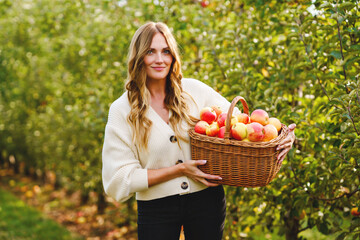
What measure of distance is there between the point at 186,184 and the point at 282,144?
1.80ft

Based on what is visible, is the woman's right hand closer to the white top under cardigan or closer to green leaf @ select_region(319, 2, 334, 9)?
the white top under cardigan

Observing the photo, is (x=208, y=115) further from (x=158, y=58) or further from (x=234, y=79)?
(x=234, y=79)

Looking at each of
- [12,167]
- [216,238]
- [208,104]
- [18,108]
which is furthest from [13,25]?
[216,238]

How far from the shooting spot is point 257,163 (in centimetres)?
179

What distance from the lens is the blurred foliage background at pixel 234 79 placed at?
2.37 meters

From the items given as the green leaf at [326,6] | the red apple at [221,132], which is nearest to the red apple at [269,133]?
the red apple at [221,132]

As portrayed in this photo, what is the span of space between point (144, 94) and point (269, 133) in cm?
72

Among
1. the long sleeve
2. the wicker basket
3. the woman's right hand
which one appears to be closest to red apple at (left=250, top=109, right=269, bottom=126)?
the wicker basket

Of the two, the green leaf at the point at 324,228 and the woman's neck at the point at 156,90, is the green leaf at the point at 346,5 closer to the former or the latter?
the woman's neck at the point at 156,90

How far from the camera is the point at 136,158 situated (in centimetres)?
205

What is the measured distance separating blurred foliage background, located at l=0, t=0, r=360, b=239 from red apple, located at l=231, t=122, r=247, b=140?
2.07 ft

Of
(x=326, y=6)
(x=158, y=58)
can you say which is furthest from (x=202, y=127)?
(x=326, y=6)

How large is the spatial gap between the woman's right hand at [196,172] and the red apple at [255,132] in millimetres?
272

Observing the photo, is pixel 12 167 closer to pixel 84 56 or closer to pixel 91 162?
pixel 91 162
